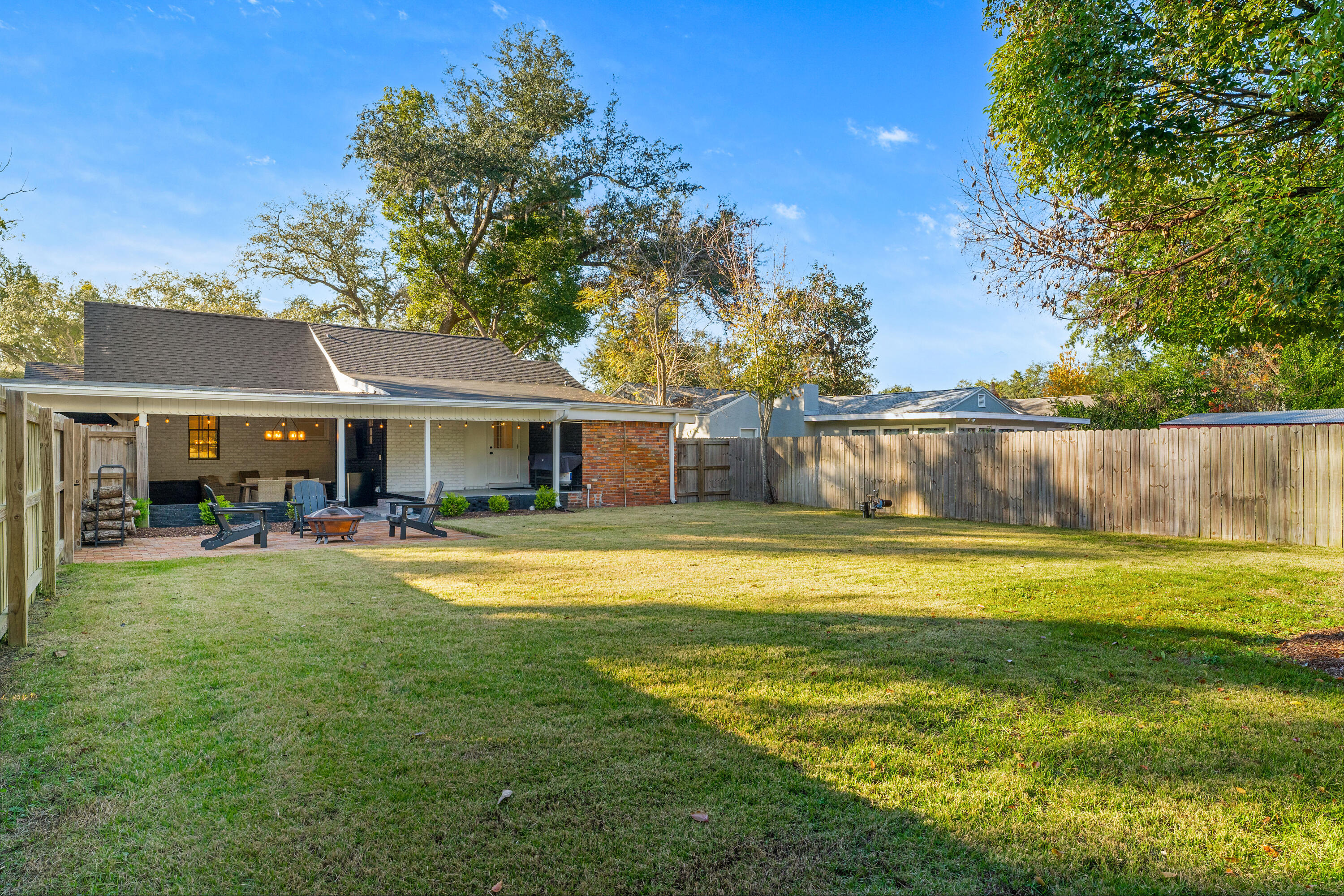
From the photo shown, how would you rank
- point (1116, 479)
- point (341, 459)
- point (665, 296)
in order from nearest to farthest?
point (1116, 479) → point (341, 459) → point (665, 296)

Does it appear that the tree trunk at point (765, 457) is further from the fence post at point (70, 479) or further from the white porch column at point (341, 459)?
the fence post at point (70, 479)

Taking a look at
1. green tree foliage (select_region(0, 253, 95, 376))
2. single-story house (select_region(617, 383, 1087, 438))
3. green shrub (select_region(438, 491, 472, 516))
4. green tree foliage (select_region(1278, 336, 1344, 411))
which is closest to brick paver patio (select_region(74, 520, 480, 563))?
green shrub (select_region(438, 491, 472, 516))

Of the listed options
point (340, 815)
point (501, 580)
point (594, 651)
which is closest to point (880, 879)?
point (340, 815)

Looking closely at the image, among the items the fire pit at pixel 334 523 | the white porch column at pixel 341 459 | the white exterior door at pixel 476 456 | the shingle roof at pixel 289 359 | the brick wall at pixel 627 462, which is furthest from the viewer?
the white exterior door at pixel 476 456

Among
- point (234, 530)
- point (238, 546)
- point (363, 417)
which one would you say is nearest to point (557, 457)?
point (363, 417)

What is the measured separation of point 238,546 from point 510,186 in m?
20.3

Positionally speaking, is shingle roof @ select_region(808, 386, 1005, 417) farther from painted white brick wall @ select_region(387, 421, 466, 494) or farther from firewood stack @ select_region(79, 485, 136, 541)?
firewood stack @ select_region(79, 485, 136, 541)

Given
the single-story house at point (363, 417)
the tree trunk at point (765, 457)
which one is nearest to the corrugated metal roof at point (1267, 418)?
the tree trunk at point (765, 457)

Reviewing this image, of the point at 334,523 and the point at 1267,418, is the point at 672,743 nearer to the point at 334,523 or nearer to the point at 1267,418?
the point at 334,523

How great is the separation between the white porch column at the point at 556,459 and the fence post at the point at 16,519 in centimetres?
1219

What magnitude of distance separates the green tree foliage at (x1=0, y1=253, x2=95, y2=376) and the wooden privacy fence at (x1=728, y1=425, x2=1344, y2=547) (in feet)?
129

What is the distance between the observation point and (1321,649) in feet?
16.8

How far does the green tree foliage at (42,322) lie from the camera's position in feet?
117

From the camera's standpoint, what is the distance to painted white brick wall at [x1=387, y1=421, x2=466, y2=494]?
18.5 m
